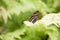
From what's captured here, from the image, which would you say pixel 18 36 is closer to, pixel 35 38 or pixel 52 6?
pixel 35 38

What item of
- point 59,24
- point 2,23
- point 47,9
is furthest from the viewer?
point 47,9

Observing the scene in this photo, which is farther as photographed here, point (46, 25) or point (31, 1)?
point (31, 1)

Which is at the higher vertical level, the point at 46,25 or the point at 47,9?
the point at 47,9

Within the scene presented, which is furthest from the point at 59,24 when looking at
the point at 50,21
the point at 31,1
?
the point at 31,1

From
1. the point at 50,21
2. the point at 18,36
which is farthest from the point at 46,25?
the point at 18,36

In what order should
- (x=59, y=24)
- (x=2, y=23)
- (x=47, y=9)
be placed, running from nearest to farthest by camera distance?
(x=59, y=24) → (x=2, y=23) → (x=47, y=9)

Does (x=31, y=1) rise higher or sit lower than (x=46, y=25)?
higher

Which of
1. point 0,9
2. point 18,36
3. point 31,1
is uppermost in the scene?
point 31,1

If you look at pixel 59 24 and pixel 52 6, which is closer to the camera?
pixel 59 24

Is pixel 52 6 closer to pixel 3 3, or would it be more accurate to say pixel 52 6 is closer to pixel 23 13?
pixel 23 13
